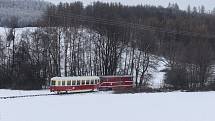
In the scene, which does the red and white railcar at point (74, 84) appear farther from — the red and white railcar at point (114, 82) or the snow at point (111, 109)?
the snow at point (111, 109)

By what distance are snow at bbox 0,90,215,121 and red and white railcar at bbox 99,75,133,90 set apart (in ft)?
49.7

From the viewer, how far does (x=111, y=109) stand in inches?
1822

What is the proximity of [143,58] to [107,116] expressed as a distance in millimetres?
54326

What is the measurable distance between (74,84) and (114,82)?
847 cm

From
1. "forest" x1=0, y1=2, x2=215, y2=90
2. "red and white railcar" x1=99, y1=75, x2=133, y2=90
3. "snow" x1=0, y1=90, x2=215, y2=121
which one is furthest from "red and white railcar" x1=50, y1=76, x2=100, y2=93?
"forest" x1=0, y1=2, x2=215, y2=90

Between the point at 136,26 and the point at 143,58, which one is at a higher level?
the point at 136,26

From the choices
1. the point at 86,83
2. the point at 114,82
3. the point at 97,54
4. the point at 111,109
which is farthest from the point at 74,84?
the point at 97,54

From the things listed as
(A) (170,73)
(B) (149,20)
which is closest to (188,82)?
(A) (170,73)

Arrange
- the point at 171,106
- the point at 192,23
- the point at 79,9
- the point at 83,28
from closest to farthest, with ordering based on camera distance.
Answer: the point at 171,106 < the point at 83,28 < the point at 79,9 < the point at 192,23

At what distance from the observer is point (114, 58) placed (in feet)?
314

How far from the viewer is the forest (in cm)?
8438

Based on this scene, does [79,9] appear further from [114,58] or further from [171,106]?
[171,106]

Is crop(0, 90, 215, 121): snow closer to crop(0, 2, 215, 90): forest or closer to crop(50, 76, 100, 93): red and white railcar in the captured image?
crop(50, 76, 100, 93): red and white railcar

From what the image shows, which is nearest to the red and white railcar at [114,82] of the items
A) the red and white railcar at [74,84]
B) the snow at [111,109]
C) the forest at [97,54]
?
the red and white railcar at [74,84]
